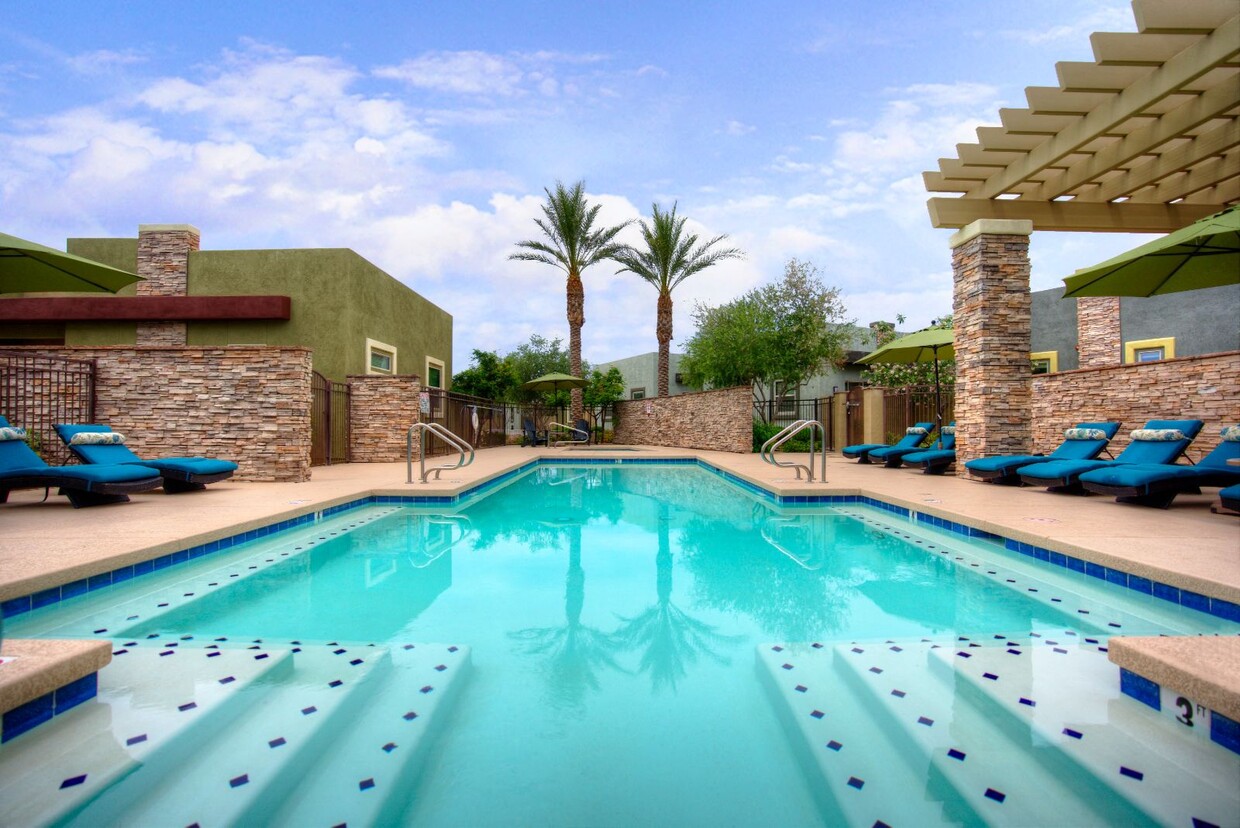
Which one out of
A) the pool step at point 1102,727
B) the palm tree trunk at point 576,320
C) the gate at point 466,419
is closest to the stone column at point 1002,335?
the pool step at point 1102,727

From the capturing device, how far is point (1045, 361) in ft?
57.6

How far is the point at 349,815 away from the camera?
157 centimetres

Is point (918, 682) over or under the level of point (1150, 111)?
under

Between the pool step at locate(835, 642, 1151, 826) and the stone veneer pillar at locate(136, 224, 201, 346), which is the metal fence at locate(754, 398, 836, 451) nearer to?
the pool step at locate(835, 642, 1151, 826)

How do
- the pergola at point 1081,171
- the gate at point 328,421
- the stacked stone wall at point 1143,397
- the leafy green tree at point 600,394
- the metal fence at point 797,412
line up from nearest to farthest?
the pergola at point 1081,171, the stacked stone wall at point 1143,397, the gate at point 328,421, the metal fence at point 797,412, the leafy green tree at point 600,394

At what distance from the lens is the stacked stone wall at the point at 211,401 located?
7.95 metres

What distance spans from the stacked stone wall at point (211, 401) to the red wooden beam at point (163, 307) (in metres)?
5.96

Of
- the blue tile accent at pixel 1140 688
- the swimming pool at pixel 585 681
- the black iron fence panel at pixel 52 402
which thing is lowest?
the swimming pool at pixel 585 681

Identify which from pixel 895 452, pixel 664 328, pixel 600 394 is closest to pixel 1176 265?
pixel 895 452

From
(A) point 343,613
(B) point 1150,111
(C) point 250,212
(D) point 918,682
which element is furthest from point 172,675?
(C) point 250,212

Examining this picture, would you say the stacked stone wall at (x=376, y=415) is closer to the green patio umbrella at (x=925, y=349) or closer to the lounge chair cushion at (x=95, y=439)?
the lounge chair cushion at (x=95, y=439)

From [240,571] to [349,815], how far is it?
325 cm

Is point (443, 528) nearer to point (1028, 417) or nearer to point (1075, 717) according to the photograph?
point (1075, 717)

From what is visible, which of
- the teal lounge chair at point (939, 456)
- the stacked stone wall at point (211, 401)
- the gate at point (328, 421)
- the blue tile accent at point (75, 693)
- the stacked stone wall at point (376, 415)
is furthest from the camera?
the stacked stone wall at point (376, 415)
